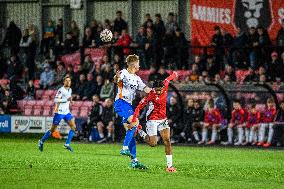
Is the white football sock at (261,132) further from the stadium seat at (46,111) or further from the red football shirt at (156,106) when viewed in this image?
the red football shirt at (156,106)

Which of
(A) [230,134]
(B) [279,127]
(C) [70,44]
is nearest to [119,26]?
(C) [70,44]

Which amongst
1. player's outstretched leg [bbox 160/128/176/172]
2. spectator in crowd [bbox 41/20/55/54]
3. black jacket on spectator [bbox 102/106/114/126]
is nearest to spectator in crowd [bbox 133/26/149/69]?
black jacket on spectator [bbox 102/106/114/126]

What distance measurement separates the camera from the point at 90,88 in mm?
31078

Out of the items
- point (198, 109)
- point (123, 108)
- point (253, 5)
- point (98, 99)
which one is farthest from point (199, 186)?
point (253, 5)

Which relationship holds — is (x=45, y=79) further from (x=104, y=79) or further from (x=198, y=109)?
(x=198, y=109)

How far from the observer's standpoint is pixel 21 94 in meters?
33.7

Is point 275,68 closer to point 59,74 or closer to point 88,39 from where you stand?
point 88,39

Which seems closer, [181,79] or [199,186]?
[199,186]

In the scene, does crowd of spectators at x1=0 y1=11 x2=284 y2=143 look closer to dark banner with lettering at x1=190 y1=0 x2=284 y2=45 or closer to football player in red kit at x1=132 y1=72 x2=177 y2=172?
dark banner with lettering at x1=190 y1=0 x2=284 y2=45

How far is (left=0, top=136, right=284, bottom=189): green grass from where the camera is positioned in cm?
1435

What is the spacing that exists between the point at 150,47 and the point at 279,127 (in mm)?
6429

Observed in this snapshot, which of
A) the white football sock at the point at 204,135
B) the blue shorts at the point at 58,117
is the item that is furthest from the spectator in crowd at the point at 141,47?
the blue shorts at the point at 58,117

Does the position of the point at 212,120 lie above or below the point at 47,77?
below

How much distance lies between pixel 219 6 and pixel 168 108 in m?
6.66
